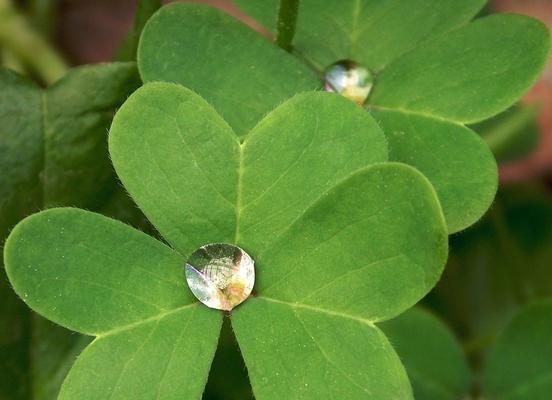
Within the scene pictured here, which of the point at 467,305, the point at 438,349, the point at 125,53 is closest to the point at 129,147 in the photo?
the point at 125,53

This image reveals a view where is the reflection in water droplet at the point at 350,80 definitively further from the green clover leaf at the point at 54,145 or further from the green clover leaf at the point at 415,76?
the green clover leaf at the point at 54,145

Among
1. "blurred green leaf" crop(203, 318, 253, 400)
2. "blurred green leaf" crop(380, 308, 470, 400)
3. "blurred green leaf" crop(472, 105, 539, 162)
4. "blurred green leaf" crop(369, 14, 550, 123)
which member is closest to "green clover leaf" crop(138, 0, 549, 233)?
"blurred green leaf" crop(369, 14, 550, 123)

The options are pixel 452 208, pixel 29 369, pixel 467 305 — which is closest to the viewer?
pixel 452 208

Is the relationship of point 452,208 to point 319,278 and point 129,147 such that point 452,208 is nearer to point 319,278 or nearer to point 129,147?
point 319,278

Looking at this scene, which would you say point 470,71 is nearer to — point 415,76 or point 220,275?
point 415,76

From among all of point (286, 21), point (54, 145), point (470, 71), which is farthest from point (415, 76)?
point (54, 145)
